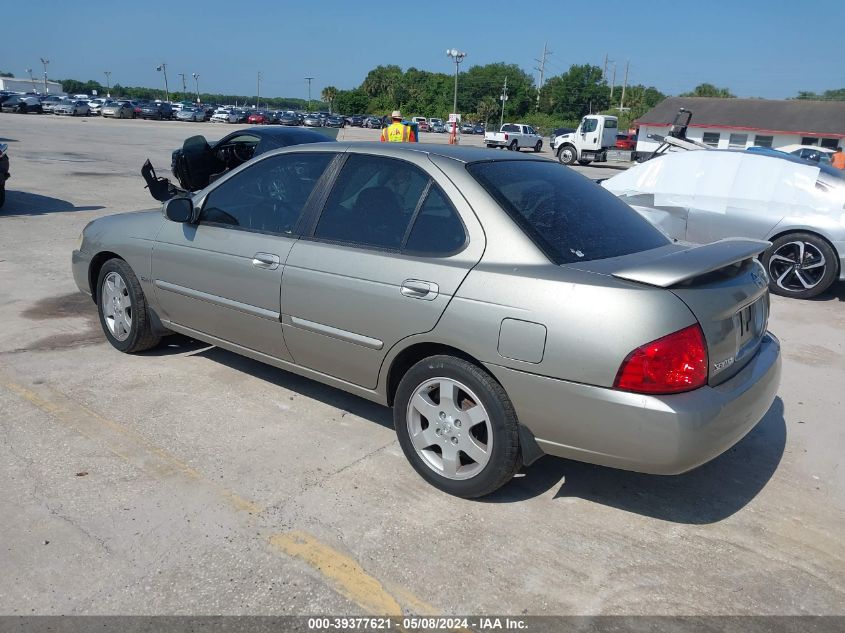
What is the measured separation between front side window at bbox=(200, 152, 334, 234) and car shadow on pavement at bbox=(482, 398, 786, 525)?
2.00 m

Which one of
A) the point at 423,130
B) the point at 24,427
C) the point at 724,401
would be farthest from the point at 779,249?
the point at 423,130

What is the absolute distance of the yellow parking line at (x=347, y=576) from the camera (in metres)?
2.67

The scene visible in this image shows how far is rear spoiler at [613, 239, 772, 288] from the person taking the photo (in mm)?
2918

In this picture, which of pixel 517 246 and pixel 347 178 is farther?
pixel 347 178

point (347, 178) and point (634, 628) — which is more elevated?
point (347, 178)

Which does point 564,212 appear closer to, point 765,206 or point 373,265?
point 373,265

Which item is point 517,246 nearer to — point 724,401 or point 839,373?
point 724,401

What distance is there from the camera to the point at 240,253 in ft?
13.8

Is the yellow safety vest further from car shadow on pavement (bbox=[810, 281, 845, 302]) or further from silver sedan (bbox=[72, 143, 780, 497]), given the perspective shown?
silver sedan (bbox=[72, 143, 780, 497])

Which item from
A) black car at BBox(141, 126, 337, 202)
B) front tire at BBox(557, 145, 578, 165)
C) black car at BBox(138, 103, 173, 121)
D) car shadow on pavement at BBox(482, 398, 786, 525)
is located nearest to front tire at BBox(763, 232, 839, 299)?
car shadow on pavement at BBox(482, 398, 786, 525)

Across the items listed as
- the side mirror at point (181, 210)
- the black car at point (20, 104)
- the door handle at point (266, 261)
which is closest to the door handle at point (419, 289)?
the door handle at point (266, 261)

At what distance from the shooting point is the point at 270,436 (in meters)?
4.00

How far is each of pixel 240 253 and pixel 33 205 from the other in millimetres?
9601

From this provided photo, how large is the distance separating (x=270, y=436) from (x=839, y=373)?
176 inches
